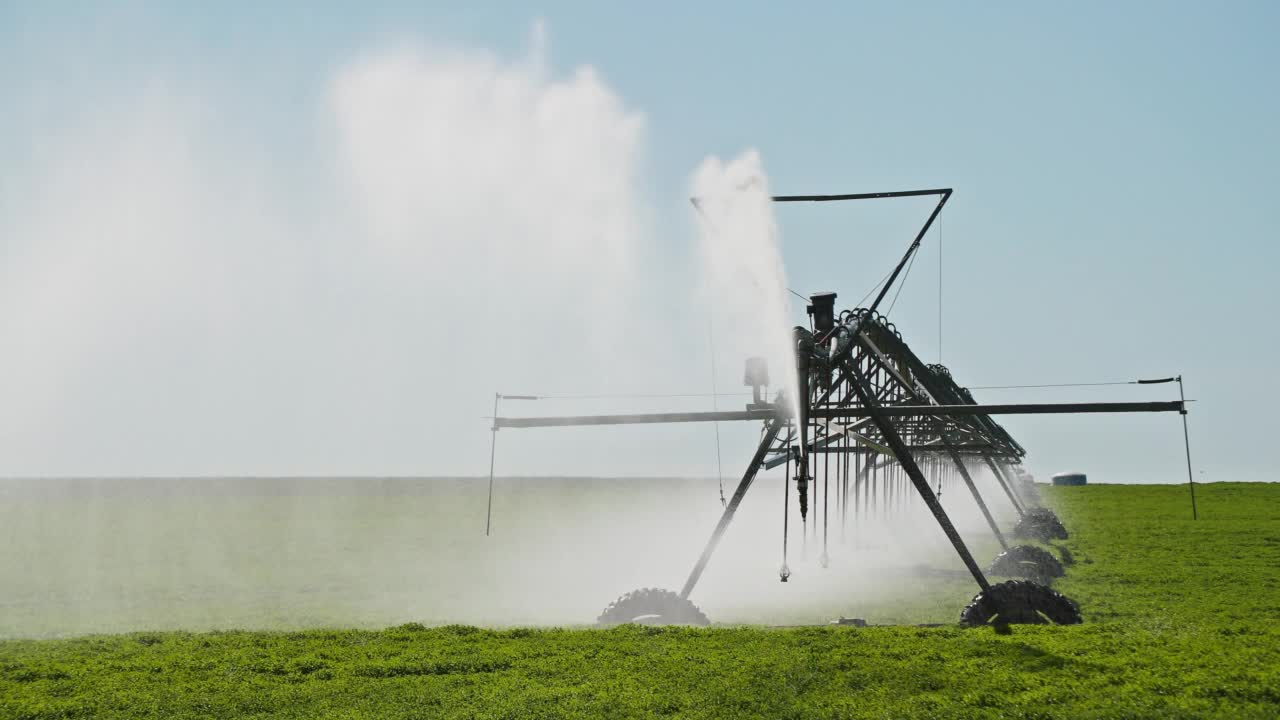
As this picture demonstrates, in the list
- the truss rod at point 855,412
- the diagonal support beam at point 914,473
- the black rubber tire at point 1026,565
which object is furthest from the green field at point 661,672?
the black rubber tire at point 1026,565

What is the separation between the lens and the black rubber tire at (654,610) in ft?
50.1

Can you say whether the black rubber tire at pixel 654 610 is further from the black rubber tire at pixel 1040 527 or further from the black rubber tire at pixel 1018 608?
the black rubber tire at pixel 1040 527

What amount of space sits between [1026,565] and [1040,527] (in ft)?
44.5

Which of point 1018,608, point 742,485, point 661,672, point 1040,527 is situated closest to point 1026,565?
point 1018,608

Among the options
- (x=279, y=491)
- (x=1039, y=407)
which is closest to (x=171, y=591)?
(x=1039, y=407)

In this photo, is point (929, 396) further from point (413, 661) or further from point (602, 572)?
point (413, 661)

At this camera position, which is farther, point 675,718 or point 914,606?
point 914,606

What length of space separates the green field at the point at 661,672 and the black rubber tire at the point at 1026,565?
25.0 ft

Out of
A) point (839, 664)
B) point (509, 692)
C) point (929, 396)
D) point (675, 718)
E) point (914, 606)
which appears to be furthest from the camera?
point (929, 396)

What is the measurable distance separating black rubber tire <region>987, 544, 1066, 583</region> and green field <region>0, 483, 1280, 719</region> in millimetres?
7610

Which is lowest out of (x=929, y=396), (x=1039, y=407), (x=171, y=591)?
(x=171, y=591)

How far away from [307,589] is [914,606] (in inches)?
954

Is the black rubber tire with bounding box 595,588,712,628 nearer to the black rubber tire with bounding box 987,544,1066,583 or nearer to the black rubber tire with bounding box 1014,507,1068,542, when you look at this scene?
the black rubber tire with bounding box 987,544,1066,583

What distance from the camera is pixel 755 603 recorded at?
2291 cm
